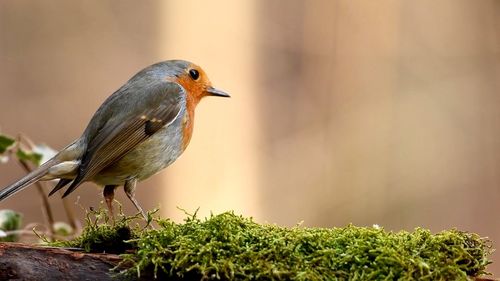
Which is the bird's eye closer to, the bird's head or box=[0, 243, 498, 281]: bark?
the bird's head

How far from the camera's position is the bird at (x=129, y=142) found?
3.36 meters

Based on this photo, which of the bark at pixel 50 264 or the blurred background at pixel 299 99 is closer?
the bark at pixel 50 264

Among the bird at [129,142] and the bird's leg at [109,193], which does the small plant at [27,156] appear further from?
the bird's leg at [109,193]

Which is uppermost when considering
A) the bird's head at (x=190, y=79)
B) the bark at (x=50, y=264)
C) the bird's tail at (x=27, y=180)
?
the bird's head at (x=190, y=79)

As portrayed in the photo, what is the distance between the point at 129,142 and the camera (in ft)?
11.3

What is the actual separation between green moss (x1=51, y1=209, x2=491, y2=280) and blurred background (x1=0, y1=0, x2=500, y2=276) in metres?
4.55

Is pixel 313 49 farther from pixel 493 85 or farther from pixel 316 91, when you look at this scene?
pixel 493 85

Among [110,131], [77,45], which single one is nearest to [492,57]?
[77,45]

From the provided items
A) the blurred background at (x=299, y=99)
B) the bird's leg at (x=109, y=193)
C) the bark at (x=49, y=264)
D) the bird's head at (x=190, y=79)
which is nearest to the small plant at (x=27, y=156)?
the bird's leg at (x=109, y=193)

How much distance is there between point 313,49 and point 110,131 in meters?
4.52

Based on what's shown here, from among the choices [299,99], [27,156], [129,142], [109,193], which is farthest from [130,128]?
[299,99]

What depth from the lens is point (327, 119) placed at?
782 cm

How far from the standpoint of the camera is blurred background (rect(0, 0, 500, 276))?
7406 millimetres

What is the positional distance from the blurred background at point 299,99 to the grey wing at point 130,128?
3.37 metres
